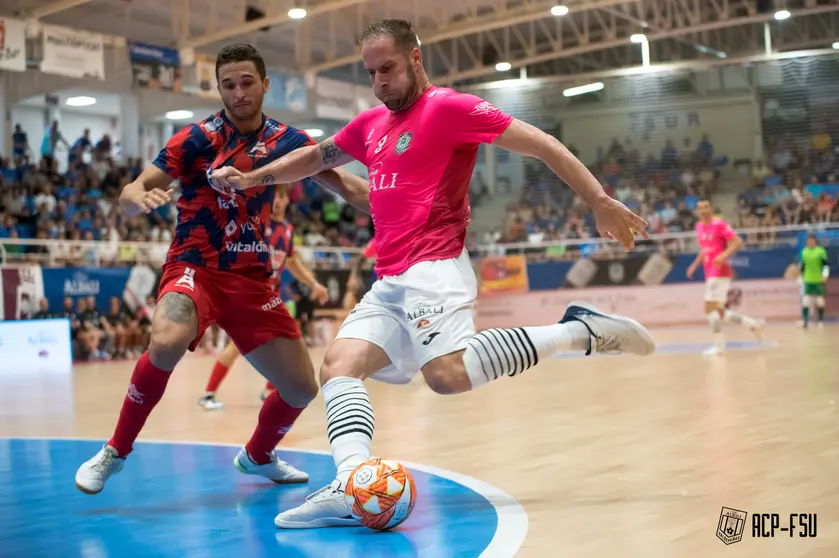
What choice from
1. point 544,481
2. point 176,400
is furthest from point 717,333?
point 544,481

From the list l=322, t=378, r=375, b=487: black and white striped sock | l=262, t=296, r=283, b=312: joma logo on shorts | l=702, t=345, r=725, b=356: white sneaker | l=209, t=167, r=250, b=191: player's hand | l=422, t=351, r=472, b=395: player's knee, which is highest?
l=209, t=167, r=250, b=191: player's hand

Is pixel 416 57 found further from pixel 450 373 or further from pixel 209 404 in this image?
pixel 209 404

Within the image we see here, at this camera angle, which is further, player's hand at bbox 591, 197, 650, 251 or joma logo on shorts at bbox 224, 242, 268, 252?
joma logo on shorts at bbox 224, 242, 268, 252

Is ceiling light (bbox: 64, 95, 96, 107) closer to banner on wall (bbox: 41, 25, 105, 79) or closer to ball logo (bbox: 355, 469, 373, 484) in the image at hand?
banner on wall (bbox: 41, 25, 105, 79)

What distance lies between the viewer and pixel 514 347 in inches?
150

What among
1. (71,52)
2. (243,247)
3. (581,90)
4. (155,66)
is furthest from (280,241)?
(581,90)

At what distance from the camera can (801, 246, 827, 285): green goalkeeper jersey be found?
18.9 meters

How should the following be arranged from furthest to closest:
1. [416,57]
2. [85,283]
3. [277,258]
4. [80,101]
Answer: [80,101]
[85,283]
[277,258]
[416,57]

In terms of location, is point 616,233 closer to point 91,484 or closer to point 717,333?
point 91,484

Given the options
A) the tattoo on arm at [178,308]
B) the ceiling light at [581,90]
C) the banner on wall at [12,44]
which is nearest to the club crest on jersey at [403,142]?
the tattoo on arm at [178,308]

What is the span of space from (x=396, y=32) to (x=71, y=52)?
55.6 feet

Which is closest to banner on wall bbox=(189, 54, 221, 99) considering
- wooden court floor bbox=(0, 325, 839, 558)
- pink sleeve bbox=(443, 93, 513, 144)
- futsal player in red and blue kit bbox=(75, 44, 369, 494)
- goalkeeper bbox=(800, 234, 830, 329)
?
wooden court floor bbox=(0, 325, 839, 558)

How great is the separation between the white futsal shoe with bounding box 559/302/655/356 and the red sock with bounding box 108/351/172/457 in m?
1.77

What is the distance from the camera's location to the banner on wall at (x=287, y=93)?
2336 cm
